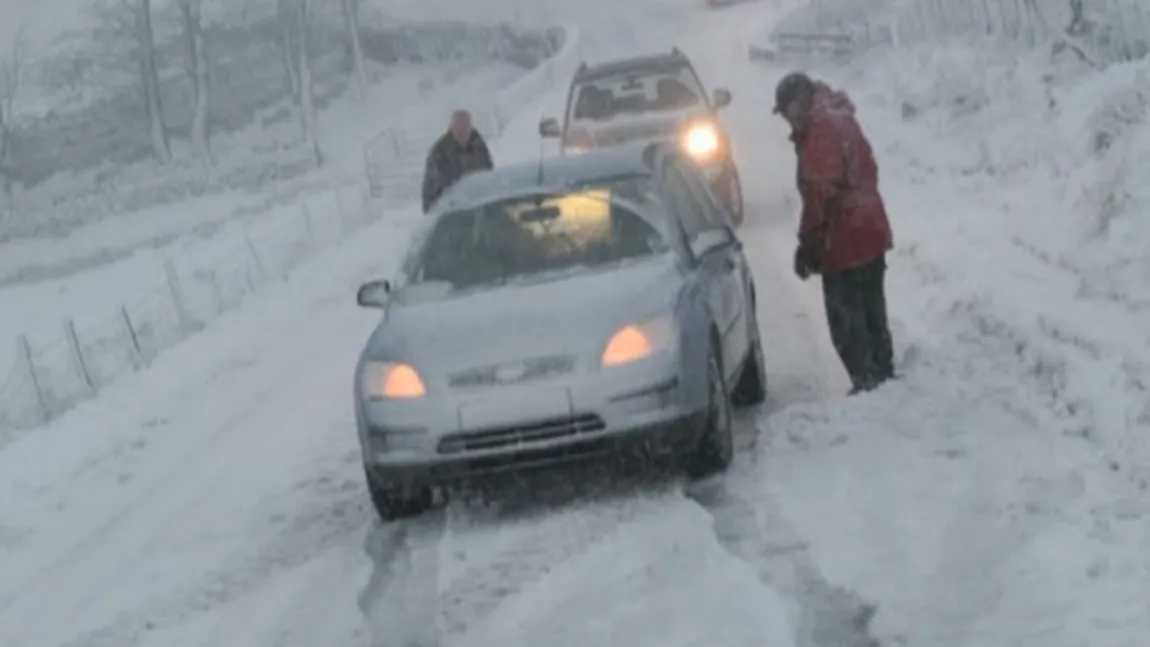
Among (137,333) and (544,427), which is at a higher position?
(544,427)

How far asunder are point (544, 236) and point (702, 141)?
8.83 m

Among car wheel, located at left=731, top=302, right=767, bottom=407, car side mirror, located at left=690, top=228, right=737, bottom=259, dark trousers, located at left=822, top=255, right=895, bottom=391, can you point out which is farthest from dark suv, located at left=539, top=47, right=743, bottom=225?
car side mirror, located at left=690, top=228, right=737, bottom=259

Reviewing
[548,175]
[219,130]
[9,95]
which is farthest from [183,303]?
[219,130]

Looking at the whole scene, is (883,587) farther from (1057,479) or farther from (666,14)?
(666,14)

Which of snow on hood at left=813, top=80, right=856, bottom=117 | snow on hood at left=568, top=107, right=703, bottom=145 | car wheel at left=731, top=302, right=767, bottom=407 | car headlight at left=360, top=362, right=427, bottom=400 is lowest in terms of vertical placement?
car wheel at left=731, top=302, right=767, bottom=407

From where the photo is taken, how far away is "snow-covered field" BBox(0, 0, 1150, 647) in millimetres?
6961

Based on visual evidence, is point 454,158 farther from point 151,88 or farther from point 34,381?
point 151,88

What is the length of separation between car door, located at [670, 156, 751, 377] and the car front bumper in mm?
938

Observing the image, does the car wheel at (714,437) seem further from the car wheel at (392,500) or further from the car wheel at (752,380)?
the car wheel at (752,380)

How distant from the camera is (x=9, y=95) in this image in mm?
78250

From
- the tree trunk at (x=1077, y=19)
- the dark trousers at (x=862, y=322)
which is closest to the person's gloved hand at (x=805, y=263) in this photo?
the dark trousers at (x=862, y=322)

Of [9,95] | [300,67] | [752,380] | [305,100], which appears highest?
[752,380]

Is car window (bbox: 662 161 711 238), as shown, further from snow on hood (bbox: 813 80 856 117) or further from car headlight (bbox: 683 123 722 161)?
car headlight (bbox: 683 123 722 161)

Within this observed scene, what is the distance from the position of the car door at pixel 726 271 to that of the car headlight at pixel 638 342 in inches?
31.1
